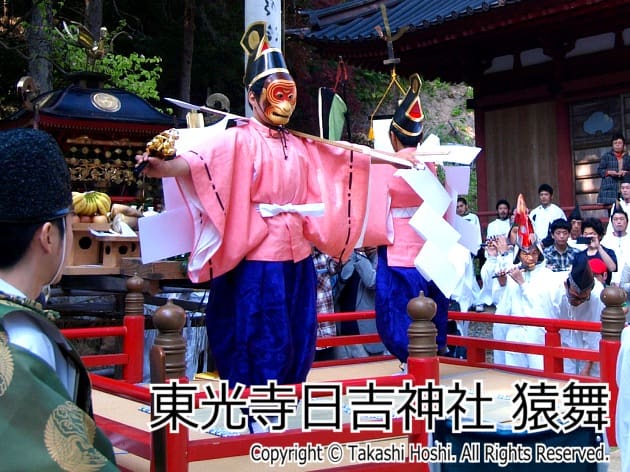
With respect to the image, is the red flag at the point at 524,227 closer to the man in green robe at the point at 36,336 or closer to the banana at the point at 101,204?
the banana at the point at 101,204

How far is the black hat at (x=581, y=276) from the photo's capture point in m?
5.16

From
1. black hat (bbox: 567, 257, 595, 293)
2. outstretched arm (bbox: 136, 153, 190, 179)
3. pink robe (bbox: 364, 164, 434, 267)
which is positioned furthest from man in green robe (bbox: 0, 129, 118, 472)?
black hat (bbox: 567, 257, 595, 293)

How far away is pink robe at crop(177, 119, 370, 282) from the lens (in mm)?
3658

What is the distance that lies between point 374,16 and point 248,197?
733 cm

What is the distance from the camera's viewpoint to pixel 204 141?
3729mm

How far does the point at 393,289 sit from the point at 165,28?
12.3 m

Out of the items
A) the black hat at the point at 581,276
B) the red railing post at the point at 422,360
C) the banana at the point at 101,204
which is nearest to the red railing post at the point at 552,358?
the black hat at the point at 581,276

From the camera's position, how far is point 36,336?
Result: 1377 millimetres

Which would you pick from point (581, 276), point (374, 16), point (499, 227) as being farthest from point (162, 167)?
point (374, 16)

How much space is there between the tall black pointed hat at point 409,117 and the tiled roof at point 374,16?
11.0 feet

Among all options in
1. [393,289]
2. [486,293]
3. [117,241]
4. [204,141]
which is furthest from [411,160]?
[486,293]

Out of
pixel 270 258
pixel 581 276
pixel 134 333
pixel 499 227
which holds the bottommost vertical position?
pixel 134 333

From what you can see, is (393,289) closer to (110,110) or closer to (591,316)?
(591,316)

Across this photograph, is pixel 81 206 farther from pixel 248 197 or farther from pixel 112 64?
pixel 112 64
